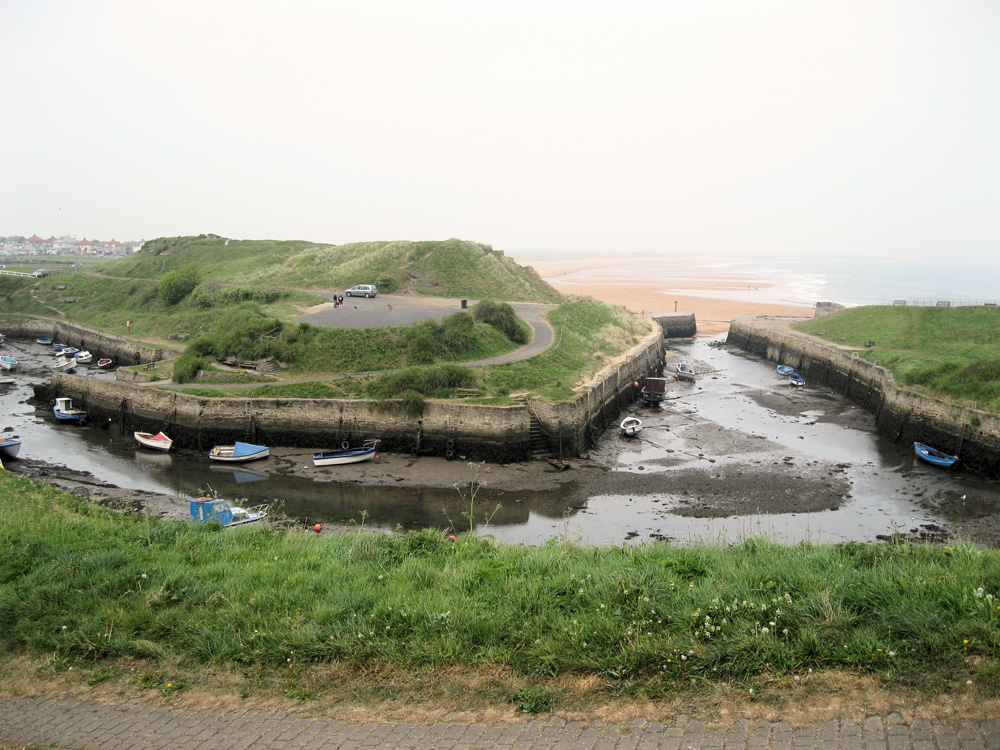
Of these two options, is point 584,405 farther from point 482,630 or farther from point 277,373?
point 482,630

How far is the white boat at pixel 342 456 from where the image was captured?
2730 centimetres

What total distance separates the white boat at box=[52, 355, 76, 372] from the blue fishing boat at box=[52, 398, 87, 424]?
14442mm

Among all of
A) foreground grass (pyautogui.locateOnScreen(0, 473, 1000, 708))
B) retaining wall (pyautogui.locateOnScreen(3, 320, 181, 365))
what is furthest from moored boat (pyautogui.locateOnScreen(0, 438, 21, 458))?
foreground grass (pyautogui.locateOnScreen(0, 473, 1000, 708))

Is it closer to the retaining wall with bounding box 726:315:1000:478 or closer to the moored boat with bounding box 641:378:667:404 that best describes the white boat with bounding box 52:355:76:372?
the moored boat with bounding box 641:378:667:404

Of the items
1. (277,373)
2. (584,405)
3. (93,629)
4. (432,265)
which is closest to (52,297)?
(432,265)

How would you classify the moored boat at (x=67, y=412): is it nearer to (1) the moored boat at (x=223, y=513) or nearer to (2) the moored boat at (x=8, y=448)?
(2) the moored boat at (x=8, y=448)

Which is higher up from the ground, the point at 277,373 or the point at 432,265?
the point at 432,265

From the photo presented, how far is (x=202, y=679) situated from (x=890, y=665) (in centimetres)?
739

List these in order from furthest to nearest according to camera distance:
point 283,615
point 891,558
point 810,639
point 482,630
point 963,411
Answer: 1. point 963,411
2. point 891,558
3. point 283,615
4. point 482,630
5. point 810,639

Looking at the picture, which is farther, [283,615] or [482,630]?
[283,615]

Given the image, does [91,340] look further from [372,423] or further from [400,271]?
[372,423]

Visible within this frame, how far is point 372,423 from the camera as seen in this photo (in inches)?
1156

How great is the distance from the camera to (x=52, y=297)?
7081cm

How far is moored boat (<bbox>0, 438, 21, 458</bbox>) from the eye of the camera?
90.0ft
